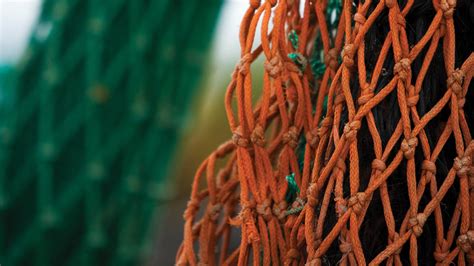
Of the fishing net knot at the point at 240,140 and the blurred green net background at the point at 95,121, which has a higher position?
the blurred green net background at the point at 95,121

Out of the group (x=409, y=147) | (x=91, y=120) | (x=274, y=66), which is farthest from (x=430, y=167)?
(x=91, y=120)

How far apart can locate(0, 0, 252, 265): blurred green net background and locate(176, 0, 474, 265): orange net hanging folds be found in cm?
67

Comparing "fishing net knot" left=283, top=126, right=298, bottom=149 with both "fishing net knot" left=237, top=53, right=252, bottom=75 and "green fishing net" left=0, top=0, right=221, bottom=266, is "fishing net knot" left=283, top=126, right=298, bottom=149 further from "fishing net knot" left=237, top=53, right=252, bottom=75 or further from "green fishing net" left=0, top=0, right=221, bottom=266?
"green fishing net" left=0, top=0, right=221, bottom=266

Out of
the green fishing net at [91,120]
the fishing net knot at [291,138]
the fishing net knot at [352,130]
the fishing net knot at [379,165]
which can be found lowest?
the fishing net knot at [379,165]

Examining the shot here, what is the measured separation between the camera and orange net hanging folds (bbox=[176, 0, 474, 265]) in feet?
1.23

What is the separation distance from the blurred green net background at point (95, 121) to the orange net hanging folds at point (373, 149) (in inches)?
26.4

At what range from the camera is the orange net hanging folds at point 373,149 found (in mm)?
376

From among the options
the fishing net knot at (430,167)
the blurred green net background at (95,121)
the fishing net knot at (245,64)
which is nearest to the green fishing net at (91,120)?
the blurred green net background at (95,121)

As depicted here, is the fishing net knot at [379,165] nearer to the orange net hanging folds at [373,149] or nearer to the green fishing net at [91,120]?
the orange net hanging folds at [373,149]

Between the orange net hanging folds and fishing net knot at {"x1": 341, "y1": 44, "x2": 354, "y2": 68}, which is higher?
fishing net knot at {"x1": 341, "y1": 44, "x2": 354, "y2": 68}

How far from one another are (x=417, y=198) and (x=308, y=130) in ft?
0.31

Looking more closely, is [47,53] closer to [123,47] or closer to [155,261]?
[123,47]

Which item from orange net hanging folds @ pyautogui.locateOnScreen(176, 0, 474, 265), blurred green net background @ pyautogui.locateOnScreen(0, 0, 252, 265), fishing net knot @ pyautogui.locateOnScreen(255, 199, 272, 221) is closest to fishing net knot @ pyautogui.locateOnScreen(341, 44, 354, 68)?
orange net hanging folds @ pyautogui.locateOnScreen(176, 0, 474, 265)

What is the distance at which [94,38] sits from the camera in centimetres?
103
